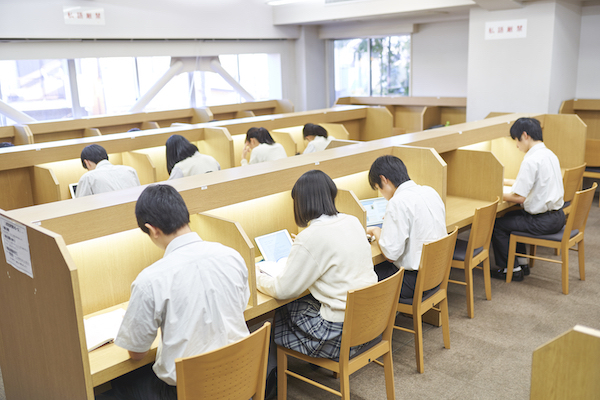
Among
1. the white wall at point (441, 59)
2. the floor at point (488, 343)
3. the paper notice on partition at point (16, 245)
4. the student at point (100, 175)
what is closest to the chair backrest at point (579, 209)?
the floor at point (488, 343)

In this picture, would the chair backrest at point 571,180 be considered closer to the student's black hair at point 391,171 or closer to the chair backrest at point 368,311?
the student's black hair at point 391,171

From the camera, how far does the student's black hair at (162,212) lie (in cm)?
184

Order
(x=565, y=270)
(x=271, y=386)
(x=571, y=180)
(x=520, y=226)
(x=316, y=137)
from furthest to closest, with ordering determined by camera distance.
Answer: (x=316, y=137) < (x=571, y=180) < (x=520, y=226) < (x=565, y=270) < (x=271, y=386)

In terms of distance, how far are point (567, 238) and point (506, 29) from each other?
146 inches

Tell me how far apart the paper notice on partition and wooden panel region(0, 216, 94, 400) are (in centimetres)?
3

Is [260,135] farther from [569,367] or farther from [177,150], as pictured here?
[569,367]

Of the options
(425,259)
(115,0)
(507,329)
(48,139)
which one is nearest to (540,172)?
(507,329)

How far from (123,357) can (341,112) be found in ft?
16.0

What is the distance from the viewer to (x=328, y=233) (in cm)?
A: 221

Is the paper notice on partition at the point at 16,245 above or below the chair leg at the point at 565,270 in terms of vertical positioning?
above

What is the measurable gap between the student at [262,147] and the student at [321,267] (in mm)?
2599

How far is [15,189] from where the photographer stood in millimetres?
4125

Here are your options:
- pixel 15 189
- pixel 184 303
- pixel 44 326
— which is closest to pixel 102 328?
pixel 44 326

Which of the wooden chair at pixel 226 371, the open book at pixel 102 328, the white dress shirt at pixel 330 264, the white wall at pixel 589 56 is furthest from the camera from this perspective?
the white wall at pixel 589 56
